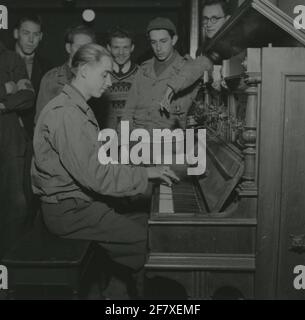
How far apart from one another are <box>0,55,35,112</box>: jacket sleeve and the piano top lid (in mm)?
1303

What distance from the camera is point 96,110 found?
3.39m

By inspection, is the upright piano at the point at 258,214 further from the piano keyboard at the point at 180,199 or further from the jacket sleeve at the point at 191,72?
the jacket sleeve at the point at 191,72

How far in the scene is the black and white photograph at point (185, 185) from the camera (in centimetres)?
163

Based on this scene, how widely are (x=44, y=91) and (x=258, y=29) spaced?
5.78 ft

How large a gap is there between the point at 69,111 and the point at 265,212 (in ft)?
2.97

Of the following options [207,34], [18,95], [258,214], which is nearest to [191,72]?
[207,34]

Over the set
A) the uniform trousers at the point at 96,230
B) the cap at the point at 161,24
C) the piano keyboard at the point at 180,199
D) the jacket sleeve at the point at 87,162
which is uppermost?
the cap at the point at 161,24

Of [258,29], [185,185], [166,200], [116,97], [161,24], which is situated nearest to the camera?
[258,29]

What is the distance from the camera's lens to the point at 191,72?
281 cm

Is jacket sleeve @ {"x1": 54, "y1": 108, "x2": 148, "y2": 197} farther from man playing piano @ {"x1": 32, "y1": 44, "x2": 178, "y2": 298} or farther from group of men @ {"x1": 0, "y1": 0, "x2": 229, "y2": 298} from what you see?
group of men @ {"x1": 0, "y1": 0, "x2": 229, "y2": 298}

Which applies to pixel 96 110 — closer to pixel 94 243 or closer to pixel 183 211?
pixel 94 243

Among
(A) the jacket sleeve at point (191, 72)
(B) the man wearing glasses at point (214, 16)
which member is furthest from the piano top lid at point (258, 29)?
(B) the man wearing glasses at point (214, 16)

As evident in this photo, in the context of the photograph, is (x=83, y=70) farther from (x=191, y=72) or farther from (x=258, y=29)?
(x=191, y=72)
